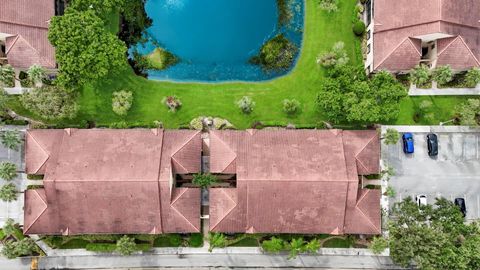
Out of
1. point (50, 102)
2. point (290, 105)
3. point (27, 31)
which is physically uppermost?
point (27, 31)

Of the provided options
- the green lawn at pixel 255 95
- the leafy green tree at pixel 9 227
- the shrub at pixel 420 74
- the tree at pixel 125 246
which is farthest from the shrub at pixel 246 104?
the leafy green tree at pixel 9 227

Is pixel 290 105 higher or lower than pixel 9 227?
higher

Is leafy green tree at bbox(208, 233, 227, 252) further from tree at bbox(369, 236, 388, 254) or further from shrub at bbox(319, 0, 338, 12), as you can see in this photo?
shrub at bbox(319, 0, 338, 12)

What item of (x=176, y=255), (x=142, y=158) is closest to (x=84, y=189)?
(x=142, y=158)

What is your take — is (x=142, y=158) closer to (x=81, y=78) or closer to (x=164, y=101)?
(x=164, y=101)

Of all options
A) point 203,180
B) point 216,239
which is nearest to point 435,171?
point 216,239

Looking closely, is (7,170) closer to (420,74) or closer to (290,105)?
(290,105)

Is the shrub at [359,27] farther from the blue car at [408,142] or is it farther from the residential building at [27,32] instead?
the residential building at [27,32]
